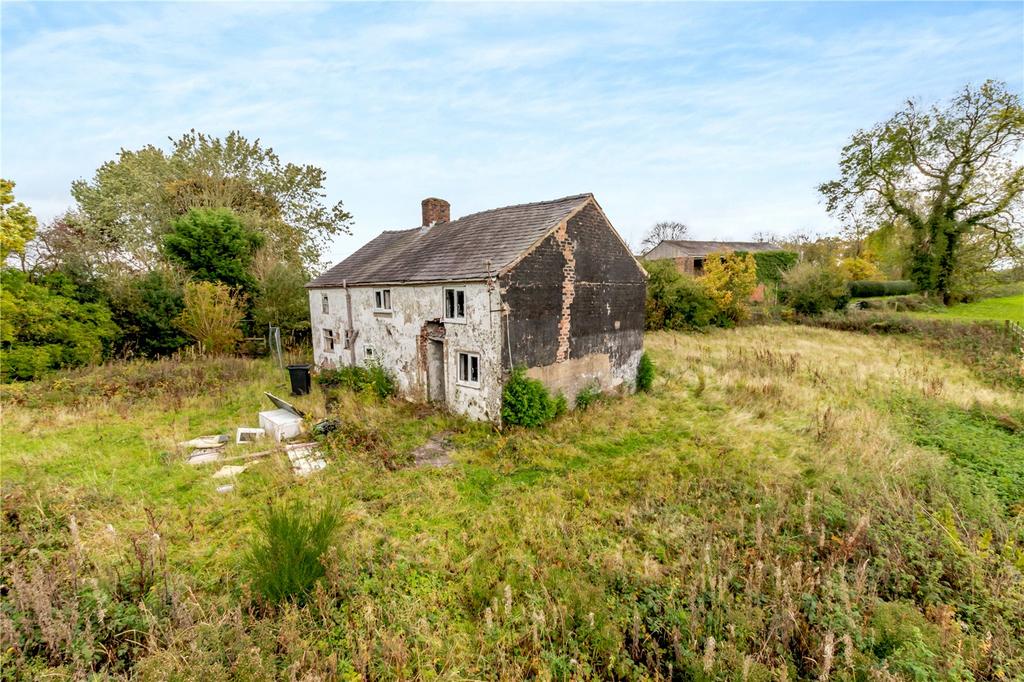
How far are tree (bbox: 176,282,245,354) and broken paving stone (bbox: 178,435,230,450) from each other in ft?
36.4

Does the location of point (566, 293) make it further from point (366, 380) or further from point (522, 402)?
point (366, 380)

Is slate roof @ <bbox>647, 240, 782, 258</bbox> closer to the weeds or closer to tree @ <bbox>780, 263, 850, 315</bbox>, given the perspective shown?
tree @ <bbox>780, 263, 850, 315</bbox>

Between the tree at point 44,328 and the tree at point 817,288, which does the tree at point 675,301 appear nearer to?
the tree at point 817,288

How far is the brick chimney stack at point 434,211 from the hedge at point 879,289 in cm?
3729

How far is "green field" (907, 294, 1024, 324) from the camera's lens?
2699 centimetres

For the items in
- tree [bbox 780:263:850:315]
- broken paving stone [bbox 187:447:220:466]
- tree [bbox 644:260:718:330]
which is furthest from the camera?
tree [bbox 780:263:850:315]

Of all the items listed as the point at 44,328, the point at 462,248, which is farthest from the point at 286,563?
the point at 44,328

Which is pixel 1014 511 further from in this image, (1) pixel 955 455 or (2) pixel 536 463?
(2) pixel 536 463

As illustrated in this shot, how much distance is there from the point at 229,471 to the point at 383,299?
787cm

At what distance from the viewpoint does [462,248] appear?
1392cm

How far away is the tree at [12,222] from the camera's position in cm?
1155

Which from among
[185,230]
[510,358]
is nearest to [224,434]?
[510,358]

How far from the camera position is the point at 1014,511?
724 centimetres

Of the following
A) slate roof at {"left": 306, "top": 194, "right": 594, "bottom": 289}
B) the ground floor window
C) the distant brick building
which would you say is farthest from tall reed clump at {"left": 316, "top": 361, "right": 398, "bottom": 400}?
the distant brick building
